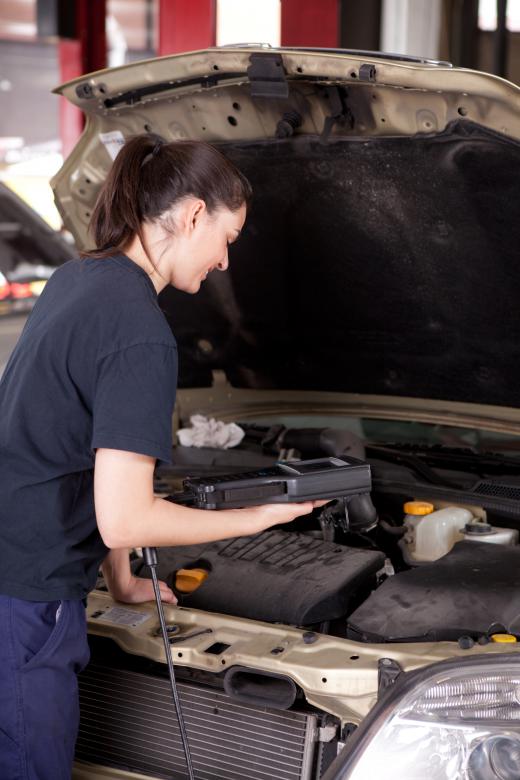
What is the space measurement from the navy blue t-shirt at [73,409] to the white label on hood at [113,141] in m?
0.72

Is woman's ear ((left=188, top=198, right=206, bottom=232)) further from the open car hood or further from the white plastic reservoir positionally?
the white plastic reservoir

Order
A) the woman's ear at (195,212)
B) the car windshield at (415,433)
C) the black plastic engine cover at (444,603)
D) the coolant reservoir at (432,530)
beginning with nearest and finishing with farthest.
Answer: the woman's ear at (195,212), the black plastic engine cover at (444,603), the coolant reservoir at (432,530), the car windshield at (415,433)

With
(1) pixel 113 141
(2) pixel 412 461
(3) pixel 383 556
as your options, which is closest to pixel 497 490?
(2) pixel 412 461

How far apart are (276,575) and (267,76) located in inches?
37.4

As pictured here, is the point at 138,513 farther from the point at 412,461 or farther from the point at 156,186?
the point at 412,461

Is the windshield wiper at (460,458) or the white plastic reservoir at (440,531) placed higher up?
the windshield wiper at (460,458)

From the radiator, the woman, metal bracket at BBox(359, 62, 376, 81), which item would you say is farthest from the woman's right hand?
metal bracket at BBox(359, 62, 376, 81)

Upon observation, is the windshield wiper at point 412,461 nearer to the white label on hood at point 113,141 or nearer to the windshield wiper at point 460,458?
Answer: the windshield wiper at point 460,458

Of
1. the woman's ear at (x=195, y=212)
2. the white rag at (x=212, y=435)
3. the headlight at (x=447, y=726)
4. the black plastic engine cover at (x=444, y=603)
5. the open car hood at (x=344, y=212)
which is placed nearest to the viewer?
the headlight at (x=447, y=726)

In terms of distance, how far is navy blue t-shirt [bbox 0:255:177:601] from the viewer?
1.43 m

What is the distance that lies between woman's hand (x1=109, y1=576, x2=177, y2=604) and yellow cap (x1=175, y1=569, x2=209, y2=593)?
8 cm

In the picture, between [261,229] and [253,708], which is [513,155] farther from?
[253,708]

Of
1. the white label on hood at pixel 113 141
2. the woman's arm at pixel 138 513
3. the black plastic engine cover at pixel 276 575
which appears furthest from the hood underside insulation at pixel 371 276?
the woman's arm at pixel 138 513

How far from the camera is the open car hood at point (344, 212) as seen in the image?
1844mm
